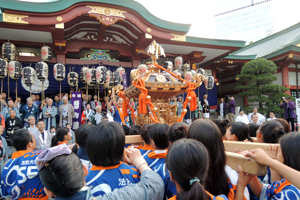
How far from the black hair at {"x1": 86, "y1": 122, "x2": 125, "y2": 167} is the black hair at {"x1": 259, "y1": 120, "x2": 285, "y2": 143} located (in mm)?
1443

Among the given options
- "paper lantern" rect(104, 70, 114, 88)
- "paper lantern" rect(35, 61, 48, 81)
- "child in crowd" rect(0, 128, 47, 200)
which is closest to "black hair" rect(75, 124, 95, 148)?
"child in crowd" rect(0, 128, 47, 200)

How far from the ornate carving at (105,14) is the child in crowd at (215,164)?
7.12m

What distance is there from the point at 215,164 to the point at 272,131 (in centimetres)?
102

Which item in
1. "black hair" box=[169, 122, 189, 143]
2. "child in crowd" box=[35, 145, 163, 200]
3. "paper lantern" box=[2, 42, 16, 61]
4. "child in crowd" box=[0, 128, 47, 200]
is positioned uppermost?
"paper lantern" box=[2, 42, 16, 61]

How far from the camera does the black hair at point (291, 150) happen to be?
1146mm

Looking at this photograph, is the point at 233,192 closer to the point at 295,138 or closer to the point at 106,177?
the point at 295,138

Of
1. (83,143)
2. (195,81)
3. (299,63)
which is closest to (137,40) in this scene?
(195,81)

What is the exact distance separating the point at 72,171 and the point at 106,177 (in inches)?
11.2

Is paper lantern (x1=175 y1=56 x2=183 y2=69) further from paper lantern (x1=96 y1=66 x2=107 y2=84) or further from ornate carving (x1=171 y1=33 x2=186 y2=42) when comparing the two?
paper lantern (x1=96 y1=66 x2=107 y2=84)

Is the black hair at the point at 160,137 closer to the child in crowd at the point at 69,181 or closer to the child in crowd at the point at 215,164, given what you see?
the child in crowd at the point at 215,164

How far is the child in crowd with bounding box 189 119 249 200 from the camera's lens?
1217 mm

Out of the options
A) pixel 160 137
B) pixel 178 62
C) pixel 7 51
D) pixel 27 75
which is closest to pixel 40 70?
pixel 27 75

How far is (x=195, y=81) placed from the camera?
16.6 ft

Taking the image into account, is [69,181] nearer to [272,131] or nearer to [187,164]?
[187,164]
